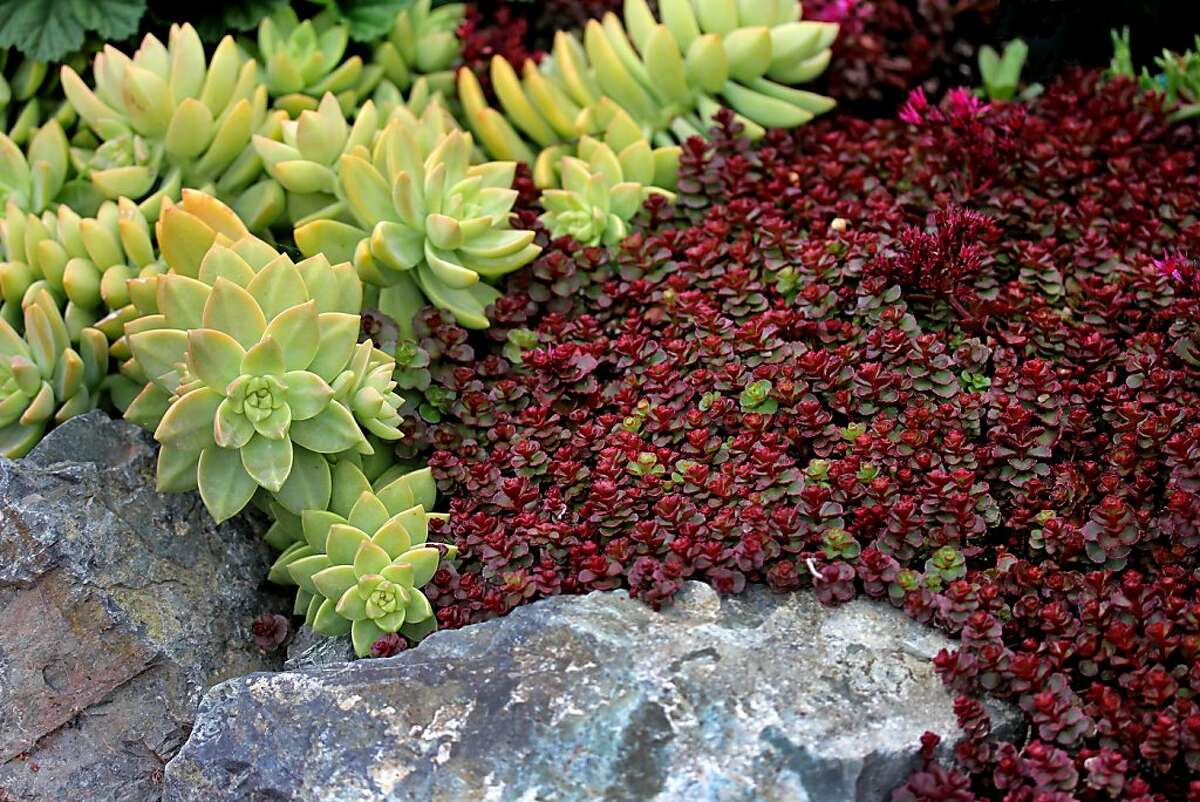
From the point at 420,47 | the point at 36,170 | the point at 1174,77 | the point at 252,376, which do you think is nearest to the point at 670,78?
the point at 420,47

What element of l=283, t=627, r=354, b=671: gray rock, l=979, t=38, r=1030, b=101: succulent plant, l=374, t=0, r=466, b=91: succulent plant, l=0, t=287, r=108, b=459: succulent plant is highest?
l=374, t=0, r=466, b=91: succulent plant

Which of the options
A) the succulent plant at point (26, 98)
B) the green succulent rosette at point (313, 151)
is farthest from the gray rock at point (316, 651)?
the succulent plant at point (26, 98)

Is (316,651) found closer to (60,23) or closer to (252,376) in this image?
(252,376)

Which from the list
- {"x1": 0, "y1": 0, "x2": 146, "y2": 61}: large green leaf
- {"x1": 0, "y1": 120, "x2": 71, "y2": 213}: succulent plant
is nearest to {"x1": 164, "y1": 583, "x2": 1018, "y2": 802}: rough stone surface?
{"x1": 0, "y1": 120, "x2": 71, "y2": 213}: succulent plant

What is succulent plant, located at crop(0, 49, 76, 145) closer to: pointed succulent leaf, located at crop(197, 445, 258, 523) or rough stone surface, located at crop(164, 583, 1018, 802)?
pointed succulent leaf, located at crop(197, 445, 258, 523)

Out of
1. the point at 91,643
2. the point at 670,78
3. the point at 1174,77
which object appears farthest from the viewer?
the point at 1174,77

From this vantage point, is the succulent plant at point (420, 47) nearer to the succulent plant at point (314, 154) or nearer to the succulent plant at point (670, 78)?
the succulent plant at point (670, 78)

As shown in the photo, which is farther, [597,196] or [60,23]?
[60,23]
